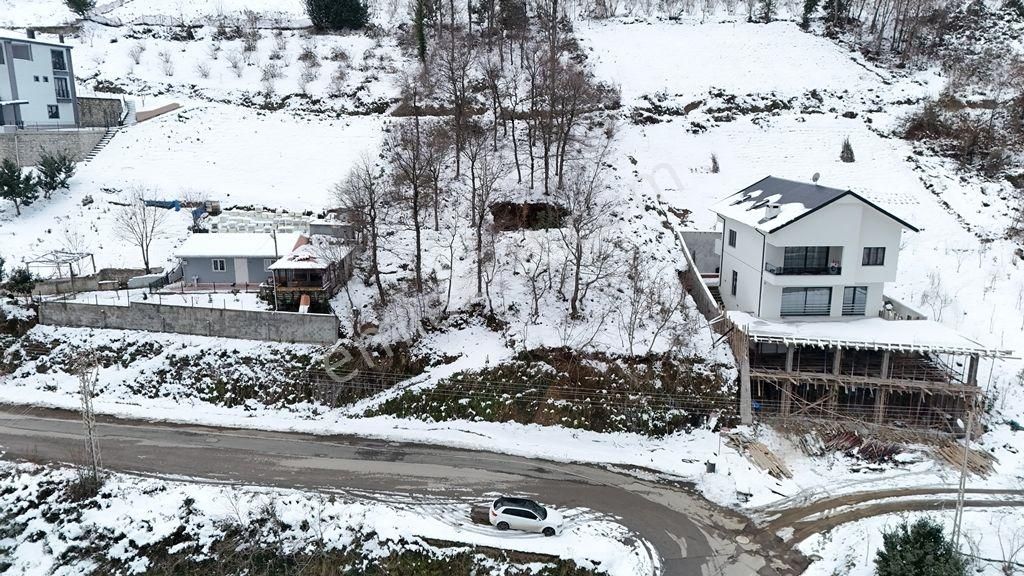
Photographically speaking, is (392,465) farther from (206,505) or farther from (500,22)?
(500,22)

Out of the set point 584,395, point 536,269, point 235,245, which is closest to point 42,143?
point 235,245

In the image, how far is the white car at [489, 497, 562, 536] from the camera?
63.9 ft

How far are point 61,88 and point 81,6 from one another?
23.0 m

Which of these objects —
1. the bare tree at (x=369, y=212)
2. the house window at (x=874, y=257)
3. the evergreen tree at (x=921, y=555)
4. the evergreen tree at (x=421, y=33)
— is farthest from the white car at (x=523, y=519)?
the evergreen tree at (x=421, y=33)

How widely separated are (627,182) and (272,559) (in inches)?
1172

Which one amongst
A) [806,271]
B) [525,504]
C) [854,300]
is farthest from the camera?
[854,300]

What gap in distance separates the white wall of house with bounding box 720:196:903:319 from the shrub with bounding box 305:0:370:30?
4973cm

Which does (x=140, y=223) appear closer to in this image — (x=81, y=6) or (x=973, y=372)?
(x=973, y=372)

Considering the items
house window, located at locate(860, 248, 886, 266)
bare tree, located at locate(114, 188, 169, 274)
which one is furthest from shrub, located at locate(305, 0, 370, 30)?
house window, located at locate(860, 248, 886, 266)

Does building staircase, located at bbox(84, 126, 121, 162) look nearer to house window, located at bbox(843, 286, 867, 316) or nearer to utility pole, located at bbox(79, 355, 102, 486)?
utility pole, located at bbox(79, 355, 102, 486)

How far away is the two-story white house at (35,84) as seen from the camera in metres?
42.9

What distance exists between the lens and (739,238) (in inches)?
1201

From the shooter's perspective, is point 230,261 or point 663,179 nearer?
point 230,261

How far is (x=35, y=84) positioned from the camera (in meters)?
44.8
